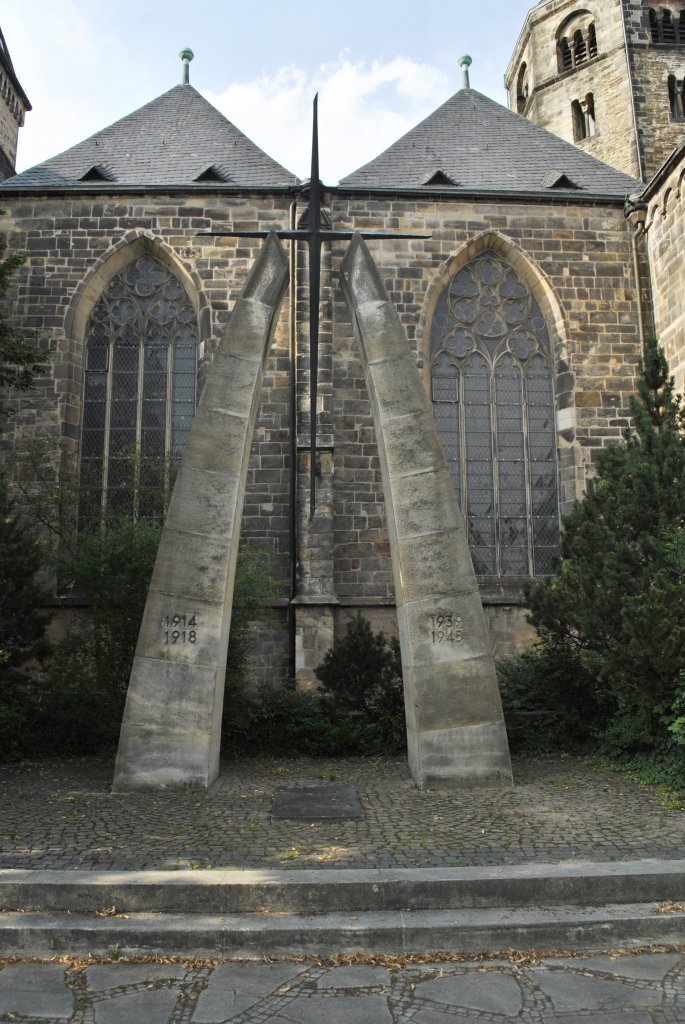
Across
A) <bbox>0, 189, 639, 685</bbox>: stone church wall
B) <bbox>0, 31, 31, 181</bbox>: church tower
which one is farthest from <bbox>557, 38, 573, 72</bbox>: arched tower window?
<bbox>0, 31, 31, 181</bbox>: church tower

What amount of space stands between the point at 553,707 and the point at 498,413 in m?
7.27

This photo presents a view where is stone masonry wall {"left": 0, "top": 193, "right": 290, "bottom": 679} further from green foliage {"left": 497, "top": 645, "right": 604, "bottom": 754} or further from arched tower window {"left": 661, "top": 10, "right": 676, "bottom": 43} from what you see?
arched tower window {"left": 661, "top": 10, "right": 676, "bottom": 43}

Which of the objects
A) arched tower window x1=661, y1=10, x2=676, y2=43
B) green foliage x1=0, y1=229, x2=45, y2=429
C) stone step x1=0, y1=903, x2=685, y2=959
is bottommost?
stone step x1=0, y1=903, x2=685, y2=959

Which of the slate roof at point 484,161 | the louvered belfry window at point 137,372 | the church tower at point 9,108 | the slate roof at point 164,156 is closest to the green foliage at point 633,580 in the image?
the louvered belfry window at point 137,372

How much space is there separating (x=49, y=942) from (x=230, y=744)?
5054mm

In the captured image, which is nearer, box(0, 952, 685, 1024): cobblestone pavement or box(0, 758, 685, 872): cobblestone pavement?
box(0, 952, 685, 1024): cobblestone pavement

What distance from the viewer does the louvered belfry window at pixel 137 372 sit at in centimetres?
1434

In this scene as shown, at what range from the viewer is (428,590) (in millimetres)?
7316

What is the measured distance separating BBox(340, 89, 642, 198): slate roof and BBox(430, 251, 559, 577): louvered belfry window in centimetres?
180

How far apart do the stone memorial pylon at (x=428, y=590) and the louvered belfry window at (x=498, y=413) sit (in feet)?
22.0

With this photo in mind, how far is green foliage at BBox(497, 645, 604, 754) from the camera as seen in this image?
8664 mm

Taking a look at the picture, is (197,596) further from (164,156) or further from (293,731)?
(164,156)

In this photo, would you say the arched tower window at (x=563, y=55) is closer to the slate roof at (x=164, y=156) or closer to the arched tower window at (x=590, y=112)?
the arched tower window at (x=590, y=112)

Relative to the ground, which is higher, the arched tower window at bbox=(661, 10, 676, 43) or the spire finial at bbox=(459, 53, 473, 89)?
the arched tower window at bbox=(661, 10, 676, 43)
